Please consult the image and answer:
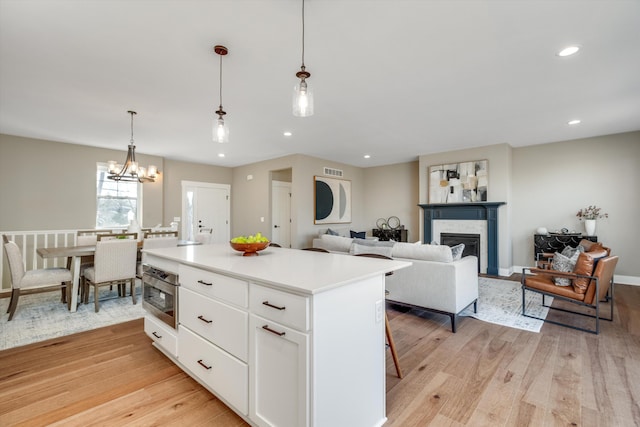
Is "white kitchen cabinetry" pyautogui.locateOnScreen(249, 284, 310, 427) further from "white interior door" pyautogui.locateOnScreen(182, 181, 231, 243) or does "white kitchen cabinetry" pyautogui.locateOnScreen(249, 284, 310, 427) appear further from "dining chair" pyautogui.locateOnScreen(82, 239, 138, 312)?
"white interior door" pyautogui.locateOnScreen(182, 181, 231, 243)

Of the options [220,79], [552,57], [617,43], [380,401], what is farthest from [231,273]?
[617,43]

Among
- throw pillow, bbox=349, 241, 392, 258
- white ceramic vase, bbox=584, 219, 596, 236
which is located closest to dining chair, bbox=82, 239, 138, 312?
throw pillow, bbox=349, 241, 392, 258

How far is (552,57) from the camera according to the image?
2.53 metres

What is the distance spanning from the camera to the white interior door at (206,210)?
7.13m

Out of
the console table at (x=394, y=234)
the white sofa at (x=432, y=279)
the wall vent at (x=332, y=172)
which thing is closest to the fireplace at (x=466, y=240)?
the console table at (x=394, y=234)

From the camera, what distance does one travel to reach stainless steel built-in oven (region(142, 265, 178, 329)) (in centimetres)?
223

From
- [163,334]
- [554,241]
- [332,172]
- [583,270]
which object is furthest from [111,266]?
[554,241]

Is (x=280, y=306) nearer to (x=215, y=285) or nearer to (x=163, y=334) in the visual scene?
(x=215, y=285)

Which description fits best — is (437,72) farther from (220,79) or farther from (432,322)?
(432,322)

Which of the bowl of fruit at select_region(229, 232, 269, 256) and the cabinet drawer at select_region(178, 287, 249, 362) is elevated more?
the bowl of fruit at select_region(229, 232, 269, 256)

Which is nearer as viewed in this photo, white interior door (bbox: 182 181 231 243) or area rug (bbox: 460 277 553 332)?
area rug (bbox: 460 277 553 332)

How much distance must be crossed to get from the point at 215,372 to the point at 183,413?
286mm

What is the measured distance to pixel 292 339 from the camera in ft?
4.42

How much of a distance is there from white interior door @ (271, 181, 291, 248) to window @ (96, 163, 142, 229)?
291cm
